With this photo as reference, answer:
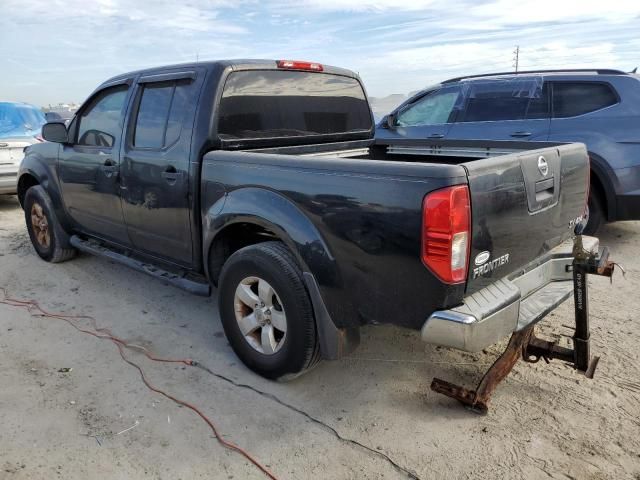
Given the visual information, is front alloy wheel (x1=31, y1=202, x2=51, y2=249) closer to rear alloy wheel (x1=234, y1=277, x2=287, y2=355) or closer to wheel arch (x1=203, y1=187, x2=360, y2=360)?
wheel arch (x1=203, y1=187, x2=360, y2=360)

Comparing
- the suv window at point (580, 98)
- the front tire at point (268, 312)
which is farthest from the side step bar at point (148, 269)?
the suv window at point (580, 98)

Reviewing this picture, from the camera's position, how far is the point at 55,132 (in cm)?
464

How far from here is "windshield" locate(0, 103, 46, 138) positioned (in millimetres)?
8789

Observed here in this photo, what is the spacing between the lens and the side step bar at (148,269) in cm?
364

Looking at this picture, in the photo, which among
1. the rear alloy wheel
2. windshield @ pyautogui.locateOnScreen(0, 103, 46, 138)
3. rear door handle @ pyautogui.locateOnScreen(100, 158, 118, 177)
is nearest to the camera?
the rear alloy wheel

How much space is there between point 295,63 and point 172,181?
1309mm

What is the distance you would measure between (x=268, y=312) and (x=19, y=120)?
829 centimetres

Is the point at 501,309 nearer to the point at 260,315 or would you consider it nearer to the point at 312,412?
the point at 312,412

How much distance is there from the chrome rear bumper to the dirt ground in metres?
0.56

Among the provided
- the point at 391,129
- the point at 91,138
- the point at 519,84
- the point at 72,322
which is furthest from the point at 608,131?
the point at 72,322

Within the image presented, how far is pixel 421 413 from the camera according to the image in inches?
112

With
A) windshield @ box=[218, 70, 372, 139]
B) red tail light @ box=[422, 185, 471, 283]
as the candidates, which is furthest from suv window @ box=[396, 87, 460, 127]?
red tail light @ box=[422, 185, 471, 283]

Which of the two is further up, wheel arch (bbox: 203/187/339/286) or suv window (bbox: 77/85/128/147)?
suv window (bbox: 77/85/128/147)

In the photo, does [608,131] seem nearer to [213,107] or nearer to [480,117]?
[480,117]
